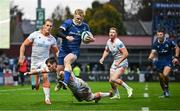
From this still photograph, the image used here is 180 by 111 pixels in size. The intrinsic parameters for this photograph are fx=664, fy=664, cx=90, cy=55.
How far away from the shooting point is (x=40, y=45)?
55.0 feet

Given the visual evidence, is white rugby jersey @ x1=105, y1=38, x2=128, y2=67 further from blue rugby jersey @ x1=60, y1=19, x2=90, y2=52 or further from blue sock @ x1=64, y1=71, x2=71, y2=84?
blue sock @ x1=64, y1=71, x2=71, y2=84

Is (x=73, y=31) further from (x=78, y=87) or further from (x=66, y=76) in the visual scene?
(x=78, y=87)

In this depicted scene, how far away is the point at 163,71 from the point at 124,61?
4.00 feet

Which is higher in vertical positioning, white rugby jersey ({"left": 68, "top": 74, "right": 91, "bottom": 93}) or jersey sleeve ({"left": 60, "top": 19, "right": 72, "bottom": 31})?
jersey sleeve ({"left": 60, "top": 19, "right": 72, "bottom": 31})

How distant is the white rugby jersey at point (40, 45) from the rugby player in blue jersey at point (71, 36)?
92cm

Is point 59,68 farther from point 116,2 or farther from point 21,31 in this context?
point 21,31

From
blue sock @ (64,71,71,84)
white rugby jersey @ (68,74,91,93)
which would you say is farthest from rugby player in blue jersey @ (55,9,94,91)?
white rugby jersey @ (68,74,91,93)

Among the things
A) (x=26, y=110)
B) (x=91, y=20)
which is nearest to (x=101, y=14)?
(x=91, y=20)

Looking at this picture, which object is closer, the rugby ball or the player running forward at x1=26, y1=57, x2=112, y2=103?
the player running forward at x1=26, y1=57, x2=112, y2=103

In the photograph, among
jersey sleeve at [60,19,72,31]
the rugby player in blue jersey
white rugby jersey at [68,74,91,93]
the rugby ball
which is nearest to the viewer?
white rugby jersey at [68,74,91,93]

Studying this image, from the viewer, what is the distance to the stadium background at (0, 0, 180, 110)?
47.0 metres

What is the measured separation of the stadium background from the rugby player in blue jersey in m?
22.1

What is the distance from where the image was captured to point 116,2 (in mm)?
110625

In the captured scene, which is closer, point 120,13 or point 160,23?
point 160,23
